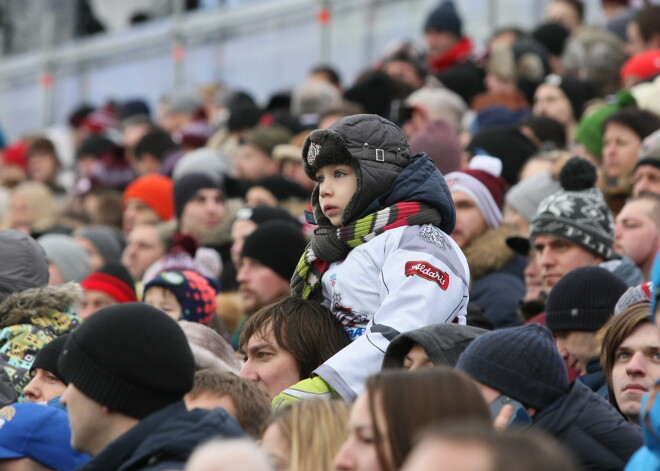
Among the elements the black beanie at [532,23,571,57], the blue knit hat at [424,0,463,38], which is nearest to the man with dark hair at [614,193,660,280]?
the black beanie at [532,23,571,57]

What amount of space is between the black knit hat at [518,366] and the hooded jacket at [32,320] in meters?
2.93

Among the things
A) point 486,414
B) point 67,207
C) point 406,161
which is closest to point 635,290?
point 406,161

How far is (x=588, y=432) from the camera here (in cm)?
468

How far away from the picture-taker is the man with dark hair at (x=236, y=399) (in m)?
5.13

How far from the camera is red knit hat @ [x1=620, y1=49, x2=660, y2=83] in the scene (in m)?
10.6

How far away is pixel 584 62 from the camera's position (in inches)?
476

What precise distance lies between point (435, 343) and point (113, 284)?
4.09 metres

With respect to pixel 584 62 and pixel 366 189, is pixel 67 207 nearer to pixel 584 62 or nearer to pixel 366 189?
pixel 584 62

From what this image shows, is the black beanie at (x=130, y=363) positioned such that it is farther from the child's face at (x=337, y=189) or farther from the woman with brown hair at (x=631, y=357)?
the woman with brown hair at (x=631, y=357)

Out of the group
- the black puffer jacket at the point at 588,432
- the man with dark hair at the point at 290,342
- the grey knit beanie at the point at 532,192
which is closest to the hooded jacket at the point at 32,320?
the man with dark hair at the point at 290,342

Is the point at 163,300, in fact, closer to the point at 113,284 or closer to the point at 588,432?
the point at 113,284

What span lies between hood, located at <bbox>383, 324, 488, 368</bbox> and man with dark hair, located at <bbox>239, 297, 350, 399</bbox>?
70 centimetres

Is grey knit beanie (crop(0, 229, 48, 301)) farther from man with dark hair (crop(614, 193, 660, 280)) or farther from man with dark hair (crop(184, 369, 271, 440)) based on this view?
man with dark hair (crop(614, 193, 660, 280))

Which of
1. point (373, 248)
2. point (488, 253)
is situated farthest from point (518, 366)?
point (488, 253)
